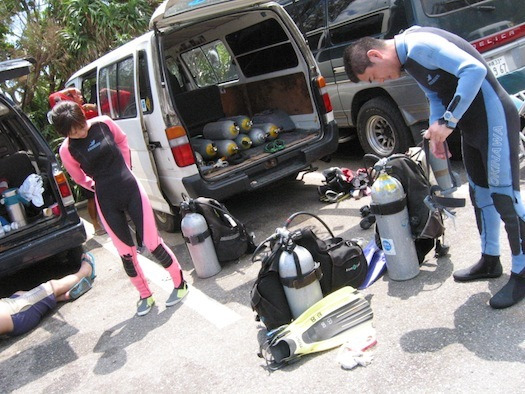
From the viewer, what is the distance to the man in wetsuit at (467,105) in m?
2.72

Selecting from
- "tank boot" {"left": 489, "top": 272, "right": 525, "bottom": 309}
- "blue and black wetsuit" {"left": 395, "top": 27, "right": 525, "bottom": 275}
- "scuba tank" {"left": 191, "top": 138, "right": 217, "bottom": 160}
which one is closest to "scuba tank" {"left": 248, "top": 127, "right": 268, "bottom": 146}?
"scuba tank" {"left": 191, "top": 138, "right": 217, "bottom": 160}

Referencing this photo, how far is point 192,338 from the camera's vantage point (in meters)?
3.51

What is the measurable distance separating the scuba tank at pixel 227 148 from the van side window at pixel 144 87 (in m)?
1.04

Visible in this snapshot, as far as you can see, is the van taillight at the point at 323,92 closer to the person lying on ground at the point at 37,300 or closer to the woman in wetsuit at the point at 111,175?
the woman in wetsuit at the point at 111,175

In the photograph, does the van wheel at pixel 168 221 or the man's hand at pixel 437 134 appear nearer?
the man's hand at pixel 437 134

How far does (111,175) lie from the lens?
389 cm

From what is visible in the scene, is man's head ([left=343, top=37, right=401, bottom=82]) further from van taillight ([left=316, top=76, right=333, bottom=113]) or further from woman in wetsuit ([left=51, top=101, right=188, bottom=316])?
van taillight ([left=316, top=76, right=333, bottom=113])

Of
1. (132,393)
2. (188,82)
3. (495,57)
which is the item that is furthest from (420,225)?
(188,82)

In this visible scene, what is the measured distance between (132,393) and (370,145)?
4.15 meters

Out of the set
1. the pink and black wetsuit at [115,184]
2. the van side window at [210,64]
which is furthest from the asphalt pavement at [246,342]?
the van side window at [210,64]

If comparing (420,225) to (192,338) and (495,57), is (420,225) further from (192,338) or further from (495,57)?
(495,57)

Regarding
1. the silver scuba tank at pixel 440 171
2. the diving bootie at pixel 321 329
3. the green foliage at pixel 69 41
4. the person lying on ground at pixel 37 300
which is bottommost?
the diving bootie at pixel 321 329

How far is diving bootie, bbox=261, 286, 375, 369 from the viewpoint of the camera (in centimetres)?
291

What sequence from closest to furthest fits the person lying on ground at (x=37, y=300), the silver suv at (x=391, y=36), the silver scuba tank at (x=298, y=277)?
1. the silver scuba tank at (x=298, y=277)
2. the person lying on ground at (x=37, y=300)
3. the silver suv at (x=391, y=36)
